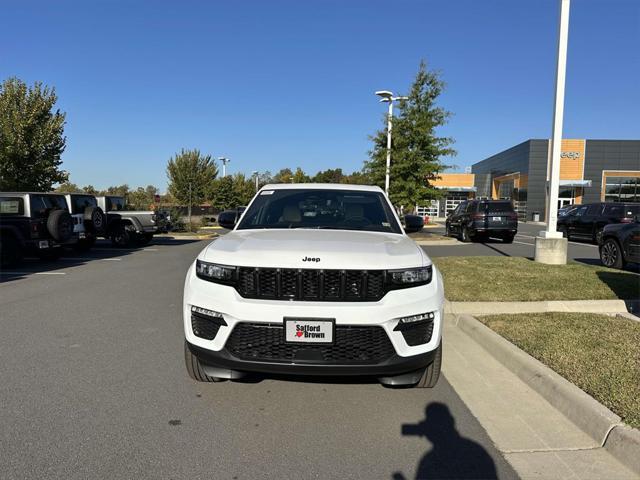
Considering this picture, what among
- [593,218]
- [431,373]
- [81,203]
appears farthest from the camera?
[593,218]

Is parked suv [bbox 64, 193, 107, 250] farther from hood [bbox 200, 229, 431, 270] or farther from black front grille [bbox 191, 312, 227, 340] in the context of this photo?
black front grille [bbox 191, 312, 227, 340]

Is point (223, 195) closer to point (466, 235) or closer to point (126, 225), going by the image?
point (126, 225)

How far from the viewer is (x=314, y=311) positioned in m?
3.12

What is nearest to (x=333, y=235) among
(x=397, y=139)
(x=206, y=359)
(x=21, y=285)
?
(x=206, y=359)

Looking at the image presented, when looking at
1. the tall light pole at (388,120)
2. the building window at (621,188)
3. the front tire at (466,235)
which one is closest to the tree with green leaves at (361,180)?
the tall light pole at (388,120)

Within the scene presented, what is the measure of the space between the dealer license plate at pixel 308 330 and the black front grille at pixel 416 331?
0.47 meters

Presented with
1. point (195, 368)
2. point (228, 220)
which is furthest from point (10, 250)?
point (195, 368)

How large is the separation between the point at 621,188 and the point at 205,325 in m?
62.4

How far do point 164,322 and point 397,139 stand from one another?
662 inches

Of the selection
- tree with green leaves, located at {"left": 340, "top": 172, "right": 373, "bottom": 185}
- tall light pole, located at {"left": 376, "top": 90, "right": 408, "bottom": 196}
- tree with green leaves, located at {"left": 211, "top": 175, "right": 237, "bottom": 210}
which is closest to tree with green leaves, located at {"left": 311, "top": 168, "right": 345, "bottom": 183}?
tree with green leaves, located at {"left": 340, "top": 172, "right": 373, "bottom": 185}

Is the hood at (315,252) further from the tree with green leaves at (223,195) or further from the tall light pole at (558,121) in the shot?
the tree with green leaves at (223,195)

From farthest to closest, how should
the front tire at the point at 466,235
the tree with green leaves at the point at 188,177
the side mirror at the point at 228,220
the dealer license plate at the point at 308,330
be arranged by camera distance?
the tree with green leaves at the point at 188,177 < the front tire at the point at 466,235 < the side mirror at the point at 228,220 < the dealer license plate at the point at 308,330

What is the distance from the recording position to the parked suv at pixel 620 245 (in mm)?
9688

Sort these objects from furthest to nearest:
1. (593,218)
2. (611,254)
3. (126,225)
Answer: (593,218) → (126,225) → (611,254)
